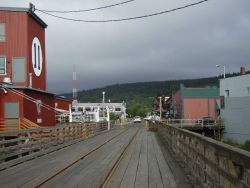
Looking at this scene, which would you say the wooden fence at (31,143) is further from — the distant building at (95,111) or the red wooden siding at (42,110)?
the distant building at (95,111)

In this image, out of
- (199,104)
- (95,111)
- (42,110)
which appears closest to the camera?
(42,110)

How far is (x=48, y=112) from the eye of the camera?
130 feet

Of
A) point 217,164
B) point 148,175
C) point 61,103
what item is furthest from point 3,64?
point 61,103

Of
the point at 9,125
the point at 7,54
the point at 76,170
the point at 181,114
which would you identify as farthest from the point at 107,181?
the point at 181,114

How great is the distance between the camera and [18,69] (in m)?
36.2

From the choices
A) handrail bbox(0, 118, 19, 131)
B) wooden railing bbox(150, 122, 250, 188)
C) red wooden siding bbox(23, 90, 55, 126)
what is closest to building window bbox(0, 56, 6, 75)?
red wooden siding bbox(23, 90, 55, 126)

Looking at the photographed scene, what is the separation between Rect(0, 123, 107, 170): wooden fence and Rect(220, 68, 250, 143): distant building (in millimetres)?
25170

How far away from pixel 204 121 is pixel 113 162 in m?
53.5

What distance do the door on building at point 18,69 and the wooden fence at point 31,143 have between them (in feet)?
25.6

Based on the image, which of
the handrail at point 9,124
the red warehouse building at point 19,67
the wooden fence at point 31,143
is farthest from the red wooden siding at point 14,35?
the wooden fence at point 31,143

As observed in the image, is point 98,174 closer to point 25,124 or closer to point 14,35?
point 25,124

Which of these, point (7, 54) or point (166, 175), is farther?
point (7, 54)

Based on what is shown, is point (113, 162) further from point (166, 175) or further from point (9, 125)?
point (9, 125)

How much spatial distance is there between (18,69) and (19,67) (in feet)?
0.56
